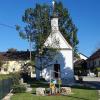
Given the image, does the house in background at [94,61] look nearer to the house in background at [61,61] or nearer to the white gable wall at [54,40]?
the house in background at [61,61]

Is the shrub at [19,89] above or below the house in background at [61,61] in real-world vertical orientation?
below

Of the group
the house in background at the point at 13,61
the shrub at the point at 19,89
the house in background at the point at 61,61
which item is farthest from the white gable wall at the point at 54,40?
the shrub at the point at 19,89

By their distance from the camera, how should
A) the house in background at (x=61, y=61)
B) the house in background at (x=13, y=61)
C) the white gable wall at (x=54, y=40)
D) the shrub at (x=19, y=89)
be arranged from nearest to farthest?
1. the shrub at (x=19, y=89)
2. the white gable wall at (x=54, y=40)
3. the house in background at (x=61, y=61)
4. the house in background at (x=13, y=61)

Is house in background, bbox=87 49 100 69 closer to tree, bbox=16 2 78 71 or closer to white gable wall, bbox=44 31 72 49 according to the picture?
tree, bbox=16 2 78 71

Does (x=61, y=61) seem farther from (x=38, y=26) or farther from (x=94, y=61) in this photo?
(x=94, y=61)

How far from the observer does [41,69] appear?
61406 millimetres

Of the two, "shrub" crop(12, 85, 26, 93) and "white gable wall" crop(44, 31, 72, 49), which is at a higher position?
"white gable wall" crop(44, 31, 72, 49)

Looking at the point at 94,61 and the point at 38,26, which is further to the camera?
the point at 94,61

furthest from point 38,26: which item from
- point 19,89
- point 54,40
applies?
point 19,89

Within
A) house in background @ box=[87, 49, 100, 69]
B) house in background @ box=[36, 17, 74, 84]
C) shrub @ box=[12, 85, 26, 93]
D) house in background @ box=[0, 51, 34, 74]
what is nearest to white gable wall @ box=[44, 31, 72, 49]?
house in background @ box=[36, 17, 74, 84]

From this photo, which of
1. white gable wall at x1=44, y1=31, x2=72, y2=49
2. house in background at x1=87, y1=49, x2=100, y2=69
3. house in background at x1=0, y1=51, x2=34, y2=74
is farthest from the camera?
house in background at x1=87, y1=49, x2=100, y2=69

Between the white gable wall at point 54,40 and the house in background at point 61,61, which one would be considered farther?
the house in background at point 61,61

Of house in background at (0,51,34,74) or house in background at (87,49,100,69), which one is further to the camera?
house in background at (87,49,100,69)

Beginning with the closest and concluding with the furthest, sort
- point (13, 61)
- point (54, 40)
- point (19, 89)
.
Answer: point (19, 89) → point (54, 40) → point (13, 61)
